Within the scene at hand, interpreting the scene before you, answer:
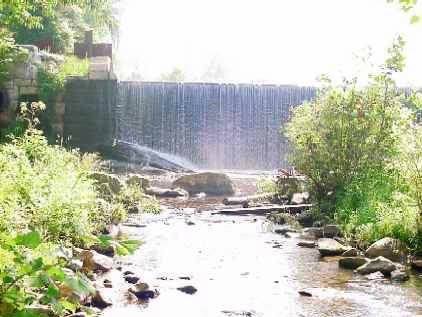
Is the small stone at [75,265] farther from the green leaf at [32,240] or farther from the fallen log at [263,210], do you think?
the fallen log at [263,210]

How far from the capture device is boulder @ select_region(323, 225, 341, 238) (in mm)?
10062

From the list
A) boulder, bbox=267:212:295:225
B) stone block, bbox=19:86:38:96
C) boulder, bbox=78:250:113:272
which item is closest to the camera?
boulder, bbox=78:250:113:272

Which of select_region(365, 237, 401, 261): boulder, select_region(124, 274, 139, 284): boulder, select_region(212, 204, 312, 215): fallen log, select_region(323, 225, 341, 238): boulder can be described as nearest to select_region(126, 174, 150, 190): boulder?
A: select_region(212, 204, 312, 215): fallen log

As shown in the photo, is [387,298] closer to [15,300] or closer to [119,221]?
[15,300]

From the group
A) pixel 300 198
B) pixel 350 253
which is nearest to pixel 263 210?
pixel 300 198

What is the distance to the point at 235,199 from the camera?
14391 millimetres

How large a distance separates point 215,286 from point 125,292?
1104 millimetres

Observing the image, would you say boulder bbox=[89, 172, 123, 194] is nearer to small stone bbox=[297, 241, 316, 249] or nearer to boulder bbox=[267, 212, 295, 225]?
boulder bbox=[267, 212, 295, 225]

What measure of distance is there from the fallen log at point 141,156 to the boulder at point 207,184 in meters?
4.48

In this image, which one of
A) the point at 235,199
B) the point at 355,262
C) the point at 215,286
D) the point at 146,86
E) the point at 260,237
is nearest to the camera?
the point at 215,286

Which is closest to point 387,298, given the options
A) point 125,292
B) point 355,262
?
point 355,262

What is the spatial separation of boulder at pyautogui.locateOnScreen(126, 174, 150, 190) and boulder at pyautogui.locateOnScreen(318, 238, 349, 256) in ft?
19.5

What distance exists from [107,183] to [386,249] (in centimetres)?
578

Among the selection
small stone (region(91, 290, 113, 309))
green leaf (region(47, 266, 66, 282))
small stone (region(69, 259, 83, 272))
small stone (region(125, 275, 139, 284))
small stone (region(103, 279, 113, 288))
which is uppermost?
green leaf (region(47, 266, 66, 282))
